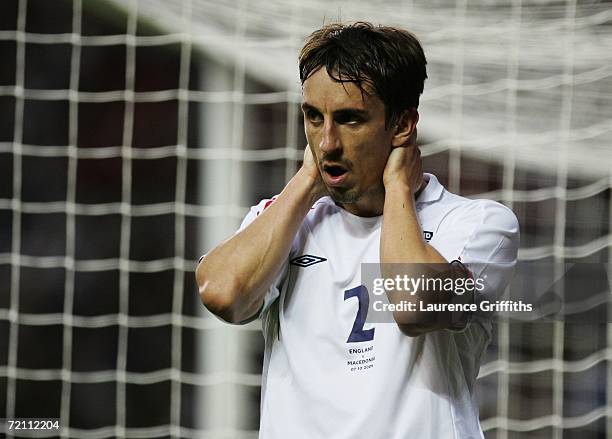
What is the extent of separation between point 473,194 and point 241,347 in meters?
0.84

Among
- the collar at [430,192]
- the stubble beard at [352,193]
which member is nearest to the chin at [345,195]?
the stubble beard at [352,193]

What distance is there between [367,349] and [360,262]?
0.44 ft

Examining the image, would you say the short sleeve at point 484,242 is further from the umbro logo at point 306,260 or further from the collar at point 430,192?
the umbro logo at point 306,260

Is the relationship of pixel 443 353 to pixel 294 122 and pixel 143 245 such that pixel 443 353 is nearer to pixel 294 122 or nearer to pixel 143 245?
pixel 294 122

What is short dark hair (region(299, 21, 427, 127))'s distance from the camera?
1310 millimetres

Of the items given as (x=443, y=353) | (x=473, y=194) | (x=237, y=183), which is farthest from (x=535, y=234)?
(x=443, y=353)

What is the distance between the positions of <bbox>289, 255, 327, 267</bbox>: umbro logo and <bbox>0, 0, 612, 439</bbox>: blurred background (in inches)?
43.9

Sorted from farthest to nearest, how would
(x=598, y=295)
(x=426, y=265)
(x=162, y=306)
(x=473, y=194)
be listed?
(x=162, y=306)
(x=473, y=194)
(x=598, y=295)
(x=426, y=265)

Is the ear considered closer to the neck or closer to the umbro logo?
the neck

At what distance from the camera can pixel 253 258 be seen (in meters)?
1.34

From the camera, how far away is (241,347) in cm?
285

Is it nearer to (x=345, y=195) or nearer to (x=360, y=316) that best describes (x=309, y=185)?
(x=345, y=195)

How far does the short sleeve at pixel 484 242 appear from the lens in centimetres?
130

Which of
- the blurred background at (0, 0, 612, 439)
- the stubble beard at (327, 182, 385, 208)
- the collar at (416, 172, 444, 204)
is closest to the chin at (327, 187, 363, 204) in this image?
the stubble beard at (327, 182, 385, 208)
